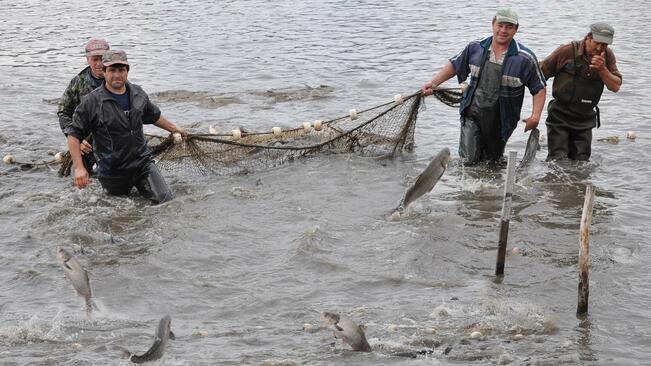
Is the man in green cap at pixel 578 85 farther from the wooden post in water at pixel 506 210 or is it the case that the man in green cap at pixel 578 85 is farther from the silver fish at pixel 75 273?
the silver fish at pixel 75 273

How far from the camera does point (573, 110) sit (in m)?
9.45

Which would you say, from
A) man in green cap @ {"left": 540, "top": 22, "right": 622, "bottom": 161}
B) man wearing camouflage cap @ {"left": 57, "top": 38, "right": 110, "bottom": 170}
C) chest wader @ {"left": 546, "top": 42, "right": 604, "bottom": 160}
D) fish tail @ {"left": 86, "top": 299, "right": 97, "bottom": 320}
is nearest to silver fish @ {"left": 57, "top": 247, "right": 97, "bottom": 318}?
fish tail @ {"left": 86, "top": 299, "right": 97, "bottom": 320}

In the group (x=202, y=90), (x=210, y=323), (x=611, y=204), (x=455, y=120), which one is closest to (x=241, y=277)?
(x=210, y=323)

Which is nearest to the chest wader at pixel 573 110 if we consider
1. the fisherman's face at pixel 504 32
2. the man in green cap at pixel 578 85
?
the man in green cap at pixel 578 85

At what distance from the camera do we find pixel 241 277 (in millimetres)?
7586

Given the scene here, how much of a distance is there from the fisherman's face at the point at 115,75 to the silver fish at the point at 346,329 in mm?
3542

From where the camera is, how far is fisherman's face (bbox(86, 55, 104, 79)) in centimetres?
881

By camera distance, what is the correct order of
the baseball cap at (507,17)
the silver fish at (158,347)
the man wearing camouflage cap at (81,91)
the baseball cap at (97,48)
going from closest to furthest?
the silver fish at (158,347), the baseball cap at (507,17), the baseball cap at (97,48), the man wearing camouflage cap at (81,91)

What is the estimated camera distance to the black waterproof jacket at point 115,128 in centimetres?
830

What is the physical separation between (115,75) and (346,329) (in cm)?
373

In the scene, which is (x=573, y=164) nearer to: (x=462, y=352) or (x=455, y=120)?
Answer: (x=455, y=120)

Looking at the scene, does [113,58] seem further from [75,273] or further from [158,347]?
[158,347]

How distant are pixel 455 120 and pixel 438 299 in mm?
6568

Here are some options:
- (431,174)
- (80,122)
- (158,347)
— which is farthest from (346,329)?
(80,122)
